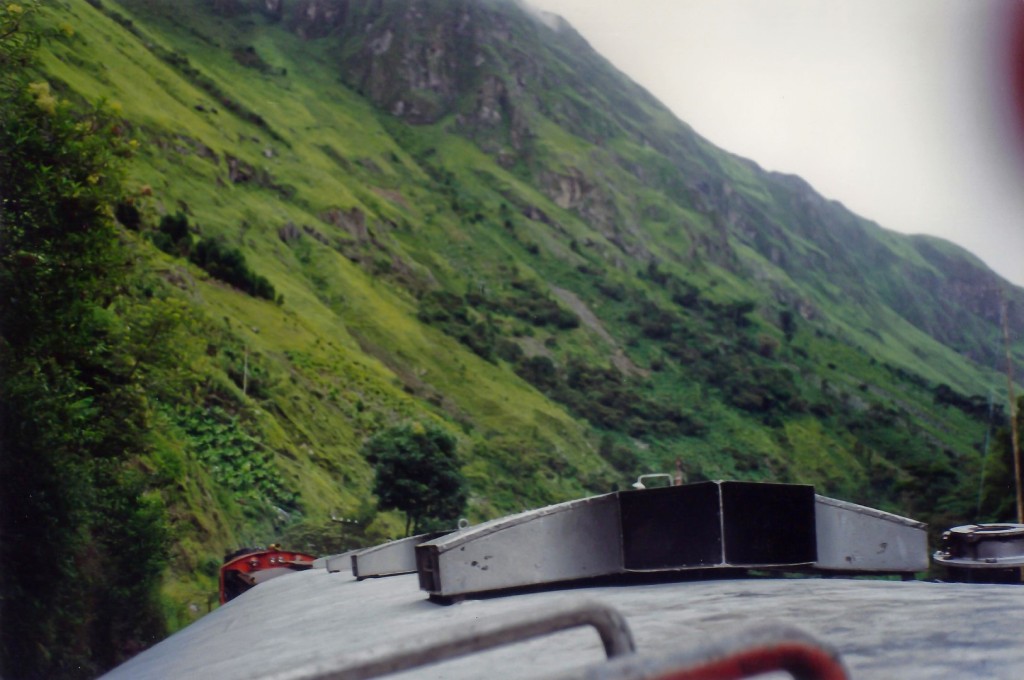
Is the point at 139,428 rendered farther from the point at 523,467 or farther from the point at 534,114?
the point at 534,114

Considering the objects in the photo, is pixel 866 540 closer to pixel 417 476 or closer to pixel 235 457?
Result: pixel 235 457

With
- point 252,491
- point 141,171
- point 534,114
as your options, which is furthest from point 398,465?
point 534,114

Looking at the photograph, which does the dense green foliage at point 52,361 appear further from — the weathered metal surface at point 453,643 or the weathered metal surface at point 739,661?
the weathered metal surface at point 739,661

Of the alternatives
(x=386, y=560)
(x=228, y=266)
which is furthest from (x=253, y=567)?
(x=228, y=266)

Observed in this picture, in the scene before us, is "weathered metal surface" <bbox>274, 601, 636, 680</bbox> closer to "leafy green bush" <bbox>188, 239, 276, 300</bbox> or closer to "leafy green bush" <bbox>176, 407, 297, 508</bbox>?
"leafy green bush" <bbox>176, 407, 297, 508</bbox>

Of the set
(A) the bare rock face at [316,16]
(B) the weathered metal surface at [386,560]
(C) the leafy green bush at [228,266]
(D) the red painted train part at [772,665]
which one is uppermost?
(A) the bare rock face at [316,16]

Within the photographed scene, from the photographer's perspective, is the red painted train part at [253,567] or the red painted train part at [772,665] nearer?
the red painted train part at [772,665]

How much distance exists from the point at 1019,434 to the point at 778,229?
15036 centimetres

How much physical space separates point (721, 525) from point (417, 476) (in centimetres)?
3499

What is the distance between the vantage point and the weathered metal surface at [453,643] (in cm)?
137

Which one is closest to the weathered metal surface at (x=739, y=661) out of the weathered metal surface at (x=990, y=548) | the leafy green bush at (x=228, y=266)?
the weathered metal surface at (x=990, y=548)

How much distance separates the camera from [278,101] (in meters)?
120

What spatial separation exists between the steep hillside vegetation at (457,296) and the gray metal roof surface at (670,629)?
41.4 feet

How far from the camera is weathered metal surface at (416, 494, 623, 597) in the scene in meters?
6.63
